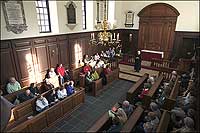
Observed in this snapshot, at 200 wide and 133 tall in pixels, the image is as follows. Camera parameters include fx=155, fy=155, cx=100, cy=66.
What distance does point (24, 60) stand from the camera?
21.7 ft

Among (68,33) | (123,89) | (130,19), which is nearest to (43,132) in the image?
(123,89)

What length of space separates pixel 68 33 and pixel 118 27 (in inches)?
219

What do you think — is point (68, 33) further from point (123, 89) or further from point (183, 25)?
point (183, 25)

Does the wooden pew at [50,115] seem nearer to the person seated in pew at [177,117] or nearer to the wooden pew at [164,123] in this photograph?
the wooden pew at [164,123]

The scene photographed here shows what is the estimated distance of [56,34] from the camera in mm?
7777

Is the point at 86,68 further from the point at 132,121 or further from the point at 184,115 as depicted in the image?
the point at 184,115

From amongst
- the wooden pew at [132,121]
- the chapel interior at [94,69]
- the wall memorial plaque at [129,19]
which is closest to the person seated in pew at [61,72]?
the chapel interior at [94,69]

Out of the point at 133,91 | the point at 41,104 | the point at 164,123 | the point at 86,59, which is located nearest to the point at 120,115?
the point at 164,123

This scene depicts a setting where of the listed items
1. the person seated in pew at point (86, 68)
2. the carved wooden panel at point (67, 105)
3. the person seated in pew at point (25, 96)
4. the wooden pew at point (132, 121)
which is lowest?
the carved wooden panel at point (67, 105)

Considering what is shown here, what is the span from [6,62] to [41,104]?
7.24 ft

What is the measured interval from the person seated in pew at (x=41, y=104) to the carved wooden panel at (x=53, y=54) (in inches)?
96.9

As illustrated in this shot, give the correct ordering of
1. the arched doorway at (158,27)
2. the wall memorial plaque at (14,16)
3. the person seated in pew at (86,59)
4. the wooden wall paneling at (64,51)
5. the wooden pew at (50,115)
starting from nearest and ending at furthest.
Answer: the wooden pew at (50,115)
the wall memorial plaque at (14,16)
the wooden wall paneling at (64,51)
the person seated in pew at (86,59)
the arched doorway at (158,27)

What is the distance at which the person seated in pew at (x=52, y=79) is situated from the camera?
709 centimetres

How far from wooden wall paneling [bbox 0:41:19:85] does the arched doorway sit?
30.0 feet
